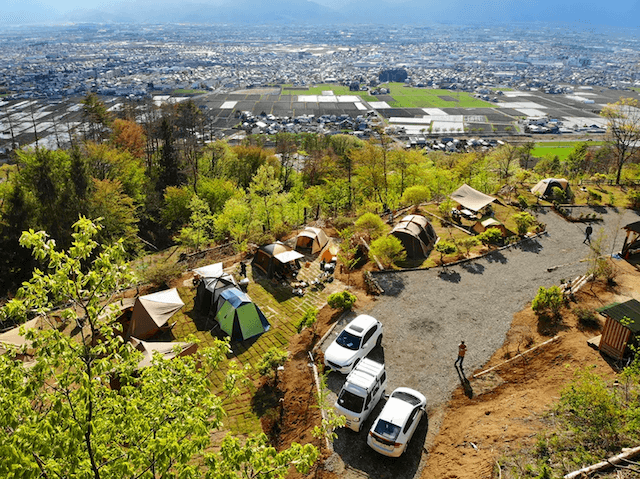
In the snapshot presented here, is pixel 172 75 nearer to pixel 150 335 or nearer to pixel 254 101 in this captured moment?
pixel 254 101

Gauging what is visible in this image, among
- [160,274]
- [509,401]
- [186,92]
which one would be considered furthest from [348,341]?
[186,92]

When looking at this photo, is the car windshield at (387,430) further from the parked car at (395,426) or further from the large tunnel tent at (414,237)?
the large tunnel tent at (414,237)

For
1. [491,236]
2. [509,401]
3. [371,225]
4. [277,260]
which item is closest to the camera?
[509,401]

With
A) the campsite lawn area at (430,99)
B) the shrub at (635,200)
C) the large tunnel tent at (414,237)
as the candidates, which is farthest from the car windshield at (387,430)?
the campsite lawn area at (430,99)

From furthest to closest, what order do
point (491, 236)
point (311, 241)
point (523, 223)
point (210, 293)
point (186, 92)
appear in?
point (186, 92)
point (311, 241)
point (523, 223)
point (491, 236)
point (210, 293)

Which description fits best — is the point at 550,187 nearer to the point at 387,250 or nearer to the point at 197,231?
the point at 387,250

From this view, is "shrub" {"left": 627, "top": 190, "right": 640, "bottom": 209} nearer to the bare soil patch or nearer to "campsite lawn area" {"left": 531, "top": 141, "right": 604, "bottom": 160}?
the bare soil patch
